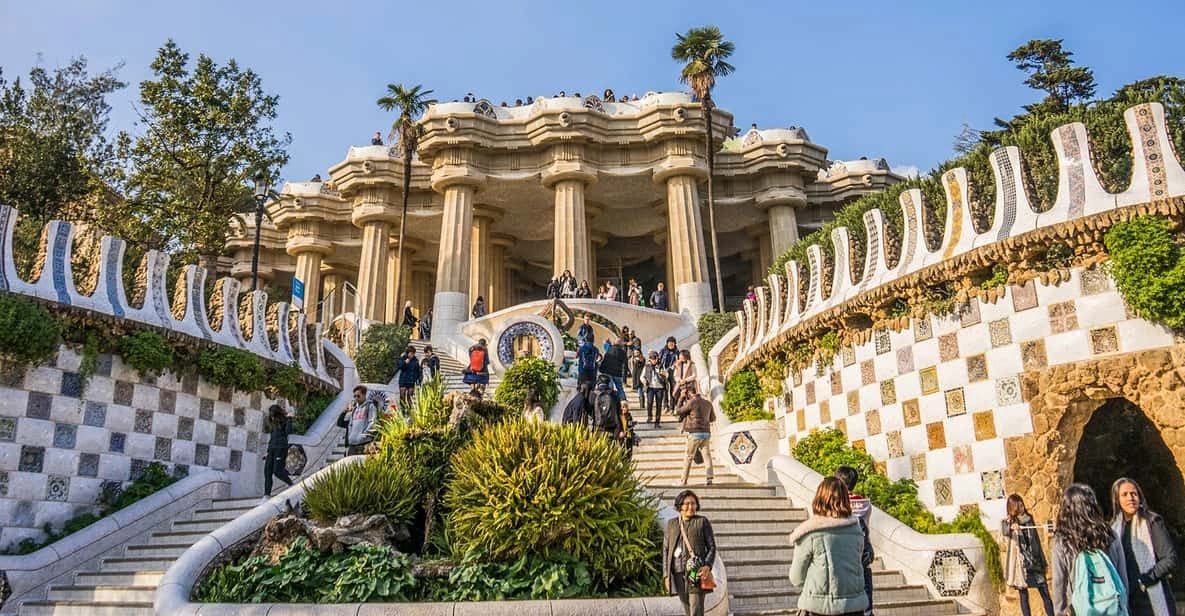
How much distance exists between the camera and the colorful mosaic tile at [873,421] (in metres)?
12.0

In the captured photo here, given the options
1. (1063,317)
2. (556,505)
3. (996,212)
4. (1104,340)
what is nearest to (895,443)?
(1063,317)

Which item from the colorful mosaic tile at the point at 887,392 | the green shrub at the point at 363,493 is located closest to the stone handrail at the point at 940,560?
the colorful mosaic tile at the point at 887,392

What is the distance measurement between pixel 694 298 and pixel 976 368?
22.5m

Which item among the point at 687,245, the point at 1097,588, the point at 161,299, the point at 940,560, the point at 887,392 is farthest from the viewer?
the point at 687,245

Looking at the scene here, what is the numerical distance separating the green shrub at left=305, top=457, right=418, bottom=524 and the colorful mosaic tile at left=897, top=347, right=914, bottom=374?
6.62 m

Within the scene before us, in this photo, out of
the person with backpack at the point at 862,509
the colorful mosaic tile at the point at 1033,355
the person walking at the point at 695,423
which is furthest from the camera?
the person walking at the point at 695,423

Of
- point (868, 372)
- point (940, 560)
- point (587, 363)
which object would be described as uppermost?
point (587, 363)

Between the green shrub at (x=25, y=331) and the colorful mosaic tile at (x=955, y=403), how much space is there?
1167cm

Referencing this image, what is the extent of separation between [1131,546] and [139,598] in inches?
377

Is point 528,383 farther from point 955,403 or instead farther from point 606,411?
point 955,403

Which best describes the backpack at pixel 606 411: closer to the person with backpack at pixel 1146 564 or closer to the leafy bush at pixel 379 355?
the person with backpack at pixel 1146 564

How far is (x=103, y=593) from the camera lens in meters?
9.92

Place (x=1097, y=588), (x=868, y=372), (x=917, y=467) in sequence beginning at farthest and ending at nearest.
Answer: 1. (x=868, y=372)
2. (x=917, y=467)
3. (x=1097, y=588)

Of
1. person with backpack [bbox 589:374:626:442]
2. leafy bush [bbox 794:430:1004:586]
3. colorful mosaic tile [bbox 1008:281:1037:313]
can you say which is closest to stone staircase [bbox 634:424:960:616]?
leafy bush [bbox 794:430:1004:586]
